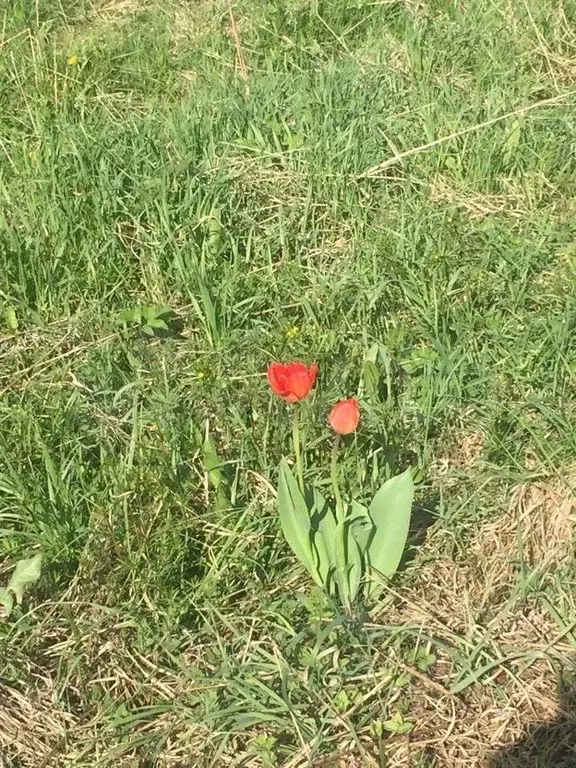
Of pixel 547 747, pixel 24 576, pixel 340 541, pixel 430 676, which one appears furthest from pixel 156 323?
pixel 547 747

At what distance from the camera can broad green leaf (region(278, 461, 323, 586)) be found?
5.69ft

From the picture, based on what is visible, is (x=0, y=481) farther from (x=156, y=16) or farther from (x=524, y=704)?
(x=156, y=16)

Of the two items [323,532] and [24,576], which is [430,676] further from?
[24,576]

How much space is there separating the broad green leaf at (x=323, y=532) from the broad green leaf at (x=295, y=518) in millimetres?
13

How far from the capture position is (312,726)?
5.44 feet

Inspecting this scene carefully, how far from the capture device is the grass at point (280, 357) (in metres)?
1.72

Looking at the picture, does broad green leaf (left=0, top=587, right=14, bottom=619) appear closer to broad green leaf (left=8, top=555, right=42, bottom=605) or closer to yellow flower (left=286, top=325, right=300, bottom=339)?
broad green leaf (left=8, top=555, right=42, bottom=605)

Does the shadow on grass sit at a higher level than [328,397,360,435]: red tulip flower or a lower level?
lower

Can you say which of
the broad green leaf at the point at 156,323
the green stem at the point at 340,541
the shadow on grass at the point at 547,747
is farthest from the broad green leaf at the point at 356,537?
the broad green leaf at the point at 156,323

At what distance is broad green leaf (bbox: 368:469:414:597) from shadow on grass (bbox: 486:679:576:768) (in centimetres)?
38

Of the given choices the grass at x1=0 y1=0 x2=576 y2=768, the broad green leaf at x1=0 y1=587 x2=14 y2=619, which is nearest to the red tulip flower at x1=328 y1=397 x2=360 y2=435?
the grass at x1=0 y1=0 x2=576 y2=768

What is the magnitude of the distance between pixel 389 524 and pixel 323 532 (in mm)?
128

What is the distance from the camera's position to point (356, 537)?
1.78 meters

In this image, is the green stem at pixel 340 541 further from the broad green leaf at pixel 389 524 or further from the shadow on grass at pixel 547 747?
the shadow on grass at pixel 547 747
